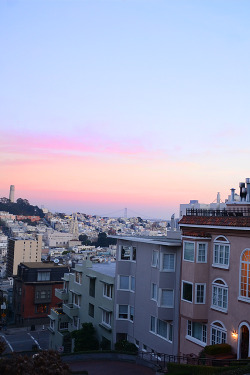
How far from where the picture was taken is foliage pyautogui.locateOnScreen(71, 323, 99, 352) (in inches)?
1476

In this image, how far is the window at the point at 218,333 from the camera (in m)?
25.0

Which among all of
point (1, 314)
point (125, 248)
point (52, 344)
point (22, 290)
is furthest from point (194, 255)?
point (1, 314)

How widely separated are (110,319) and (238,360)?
54.9 ft

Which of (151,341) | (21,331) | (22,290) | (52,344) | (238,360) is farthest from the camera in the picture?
(22,290)

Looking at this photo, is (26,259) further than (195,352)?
Yes

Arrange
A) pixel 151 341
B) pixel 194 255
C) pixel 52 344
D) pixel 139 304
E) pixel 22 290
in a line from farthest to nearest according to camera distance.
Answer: pixel 22 290
pixel 52 344
pixel 139 304
pixel 151 341
pixel 194 255

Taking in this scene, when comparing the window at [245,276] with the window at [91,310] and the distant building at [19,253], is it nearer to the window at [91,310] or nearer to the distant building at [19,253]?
the window at [91,310]

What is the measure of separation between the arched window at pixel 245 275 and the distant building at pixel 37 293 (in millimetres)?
56857

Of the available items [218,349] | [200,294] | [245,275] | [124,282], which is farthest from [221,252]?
[124,282]

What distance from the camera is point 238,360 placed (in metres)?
21.7

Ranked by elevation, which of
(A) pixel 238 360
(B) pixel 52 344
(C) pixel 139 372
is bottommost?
(B) pixel 52 344

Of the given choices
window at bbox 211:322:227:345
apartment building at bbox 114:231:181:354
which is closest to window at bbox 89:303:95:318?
apartment building at bbox 114:231:181:354

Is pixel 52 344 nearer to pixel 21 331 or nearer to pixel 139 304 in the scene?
pixel 139 304

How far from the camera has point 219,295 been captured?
83.9ft
